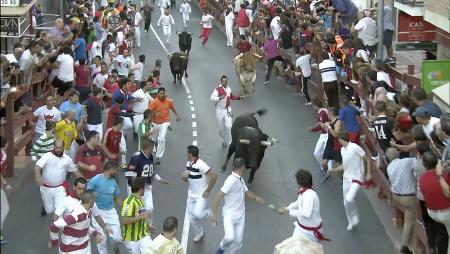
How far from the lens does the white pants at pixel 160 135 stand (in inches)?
826

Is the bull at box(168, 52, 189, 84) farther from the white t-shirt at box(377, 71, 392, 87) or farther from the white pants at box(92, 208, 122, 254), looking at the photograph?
the white pants at box(92, 208, 122, 254)

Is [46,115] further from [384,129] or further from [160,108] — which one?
[384,129]

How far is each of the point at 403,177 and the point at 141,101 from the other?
27.6 feet

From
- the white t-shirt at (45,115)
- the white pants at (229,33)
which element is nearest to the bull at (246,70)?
the white t-shirt at (45,115)

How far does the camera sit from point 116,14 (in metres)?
36.8

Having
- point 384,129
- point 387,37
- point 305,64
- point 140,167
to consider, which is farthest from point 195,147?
point 387,37

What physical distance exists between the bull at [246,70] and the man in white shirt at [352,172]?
11.5 meters

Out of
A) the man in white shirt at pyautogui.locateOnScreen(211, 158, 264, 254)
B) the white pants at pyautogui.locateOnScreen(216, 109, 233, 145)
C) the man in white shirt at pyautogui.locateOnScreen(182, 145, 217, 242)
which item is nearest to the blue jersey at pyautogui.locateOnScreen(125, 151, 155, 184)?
the man in white shirt at pyautogui.locateOnScreen(182, 145, 217, 242)

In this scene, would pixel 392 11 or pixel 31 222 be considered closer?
pixel 31 222

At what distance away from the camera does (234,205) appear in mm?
14281

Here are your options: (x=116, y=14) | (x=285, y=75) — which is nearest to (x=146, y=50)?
(x=116, y=14)

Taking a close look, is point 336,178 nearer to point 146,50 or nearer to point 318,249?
point 318,249

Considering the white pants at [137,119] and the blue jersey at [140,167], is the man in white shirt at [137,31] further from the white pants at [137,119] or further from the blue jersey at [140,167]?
the blue jersey at [140,167]

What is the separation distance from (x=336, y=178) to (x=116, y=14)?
1887cm
